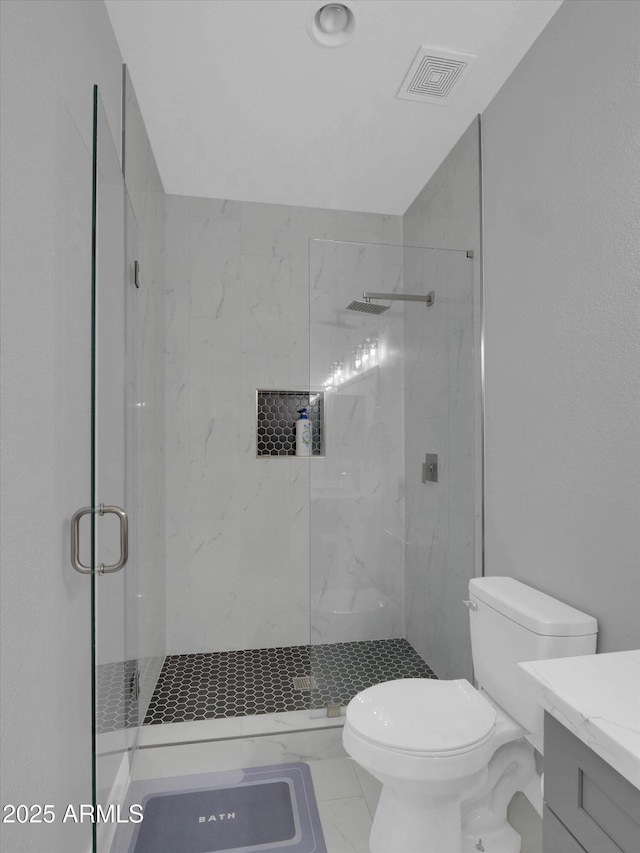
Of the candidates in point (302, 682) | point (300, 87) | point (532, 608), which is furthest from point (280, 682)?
point (300, 87)

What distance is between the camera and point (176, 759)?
187 centimetres

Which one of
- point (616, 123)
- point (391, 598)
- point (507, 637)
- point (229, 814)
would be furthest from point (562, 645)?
point (616, 123)

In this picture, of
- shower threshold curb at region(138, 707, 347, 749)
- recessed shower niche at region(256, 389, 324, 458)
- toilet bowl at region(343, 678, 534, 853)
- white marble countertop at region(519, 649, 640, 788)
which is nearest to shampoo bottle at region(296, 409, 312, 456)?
recessed shower niche at region(256, 389, 324, 458)

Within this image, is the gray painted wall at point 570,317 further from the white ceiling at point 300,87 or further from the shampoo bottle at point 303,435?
the shampoo bottle at point 303,435

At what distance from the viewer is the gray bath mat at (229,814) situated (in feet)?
4.96

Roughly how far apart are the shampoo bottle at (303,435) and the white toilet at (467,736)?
4.00 ft

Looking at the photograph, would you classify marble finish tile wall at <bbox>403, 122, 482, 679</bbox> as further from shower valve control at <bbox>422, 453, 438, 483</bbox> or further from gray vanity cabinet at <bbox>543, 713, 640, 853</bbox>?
gray vanity cabinet at <bbox>543, 713, 640, 853</bbox>

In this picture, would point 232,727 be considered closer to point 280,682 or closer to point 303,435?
point 280,682

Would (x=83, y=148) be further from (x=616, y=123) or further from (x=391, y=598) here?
(x=391, y=598)

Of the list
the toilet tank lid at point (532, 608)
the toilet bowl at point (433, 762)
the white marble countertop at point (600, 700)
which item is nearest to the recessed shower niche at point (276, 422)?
the toilet tank lid at point (532, 608)

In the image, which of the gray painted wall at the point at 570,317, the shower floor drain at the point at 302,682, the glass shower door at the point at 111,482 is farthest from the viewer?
the shower floor drain at the point at 302,682

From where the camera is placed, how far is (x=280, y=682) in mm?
2359

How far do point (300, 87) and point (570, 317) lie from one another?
128 cm

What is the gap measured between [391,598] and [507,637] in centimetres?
82
